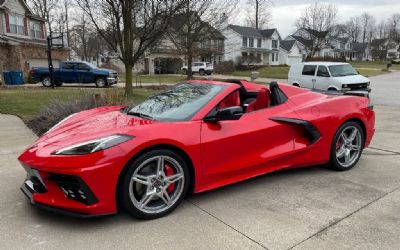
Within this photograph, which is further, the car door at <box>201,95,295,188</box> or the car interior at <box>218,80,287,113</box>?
the car interior at <box>218,80,287,113</box>

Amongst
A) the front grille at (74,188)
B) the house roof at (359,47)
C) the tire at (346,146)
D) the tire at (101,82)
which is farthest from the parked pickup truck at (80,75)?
the house roof at (359,47)

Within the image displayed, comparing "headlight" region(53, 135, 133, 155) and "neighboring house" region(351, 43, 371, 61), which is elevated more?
"neighboring house" region(351, 43, 371, 61)

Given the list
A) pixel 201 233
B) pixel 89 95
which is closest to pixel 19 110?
pixel 89 95

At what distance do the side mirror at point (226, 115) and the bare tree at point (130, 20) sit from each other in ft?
29.0

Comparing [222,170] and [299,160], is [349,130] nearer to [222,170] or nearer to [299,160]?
[299,160]

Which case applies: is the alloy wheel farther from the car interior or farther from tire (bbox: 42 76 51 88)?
tire (bbox: 42 76 51 88)

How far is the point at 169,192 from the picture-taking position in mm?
3379

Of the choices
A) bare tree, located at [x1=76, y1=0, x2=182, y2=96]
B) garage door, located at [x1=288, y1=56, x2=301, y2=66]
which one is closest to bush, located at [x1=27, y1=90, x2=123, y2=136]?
bare tree, located at [x1=76, y1=0, x2=182, y2=96]

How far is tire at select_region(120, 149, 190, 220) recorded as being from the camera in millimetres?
3094

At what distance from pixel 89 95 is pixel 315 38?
39973 millimetres

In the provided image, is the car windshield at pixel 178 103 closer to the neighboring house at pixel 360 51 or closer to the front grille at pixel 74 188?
the front grille at pixel 74 188

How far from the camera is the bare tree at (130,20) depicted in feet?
38.1

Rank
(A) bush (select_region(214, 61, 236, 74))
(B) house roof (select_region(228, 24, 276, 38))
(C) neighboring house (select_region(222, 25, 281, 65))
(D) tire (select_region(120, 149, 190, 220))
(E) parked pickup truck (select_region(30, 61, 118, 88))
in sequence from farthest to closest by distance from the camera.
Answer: (B) house roof (select_region(228, 24, 276, 38))
(C) neighboring house (select_region(222, 25, 281, 65))
(A) bush (select_region(214, 61, 236, 74))
(E) parked pickup truck (select_region(30, 61, 118, 88))
(D) tire (select_region(120, 149, 190, 220))

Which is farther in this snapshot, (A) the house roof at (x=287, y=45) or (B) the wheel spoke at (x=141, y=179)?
(A) the house roof at (x=287, y=45)
